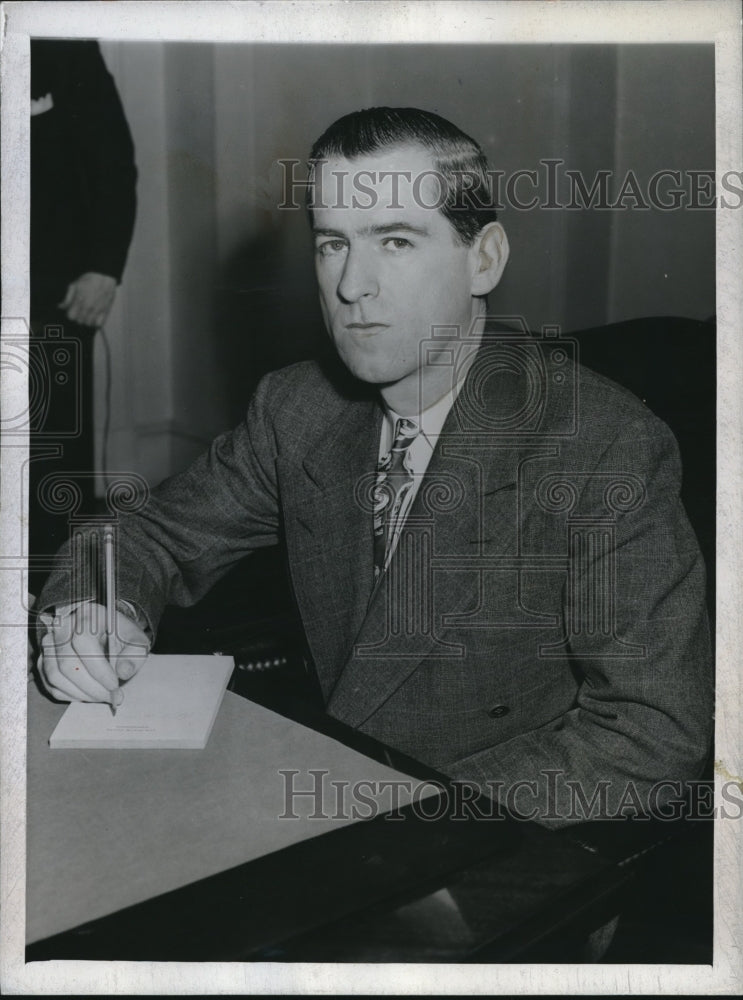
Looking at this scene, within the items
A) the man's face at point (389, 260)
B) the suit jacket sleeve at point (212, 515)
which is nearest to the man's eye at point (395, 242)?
the man's face at point (389, 260)

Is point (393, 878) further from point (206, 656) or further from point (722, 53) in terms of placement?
point (722, 53)

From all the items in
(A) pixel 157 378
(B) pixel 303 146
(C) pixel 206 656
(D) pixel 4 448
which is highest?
(B) pixel 303 146

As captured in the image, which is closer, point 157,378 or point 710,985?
point 710,985

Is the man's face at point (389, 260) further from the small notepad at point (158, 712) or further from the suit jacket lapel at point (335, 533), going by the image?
the small notepad at point (158, 712)

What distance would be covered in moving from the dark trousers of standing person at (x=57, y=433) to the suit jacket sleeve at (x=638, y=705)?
24.1 inches

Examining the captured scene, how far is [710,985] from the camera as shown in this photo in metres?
1.05

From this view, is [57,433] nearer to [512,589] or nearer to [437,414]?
[437,414]

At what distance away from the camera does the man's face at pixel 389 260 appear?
117 cm

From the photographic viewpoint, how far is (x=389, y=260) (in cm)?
119

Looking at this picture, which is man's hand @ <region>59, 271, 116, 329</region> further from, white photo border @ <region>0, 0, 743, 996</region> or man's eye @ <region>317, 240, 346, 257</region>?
man's eye @ <region>317, 240, 346, 257</region>

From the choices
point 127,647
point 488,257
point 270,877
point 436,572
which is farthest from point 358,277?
point 270,877

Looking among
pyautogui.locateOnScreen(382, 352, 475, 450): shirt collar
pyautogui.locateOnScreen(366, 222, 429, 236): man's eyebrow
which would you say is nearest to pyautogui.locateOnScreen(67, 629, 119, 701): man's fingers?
pyautogui.locateOnScreen(382, 352, 475, 450): shirt collar

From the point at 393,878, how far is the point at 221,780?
0.21m

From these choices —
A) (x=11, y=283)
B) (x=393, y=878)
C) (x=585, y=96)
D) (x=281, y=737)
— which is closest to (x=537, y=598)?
(x=281, y=737)
